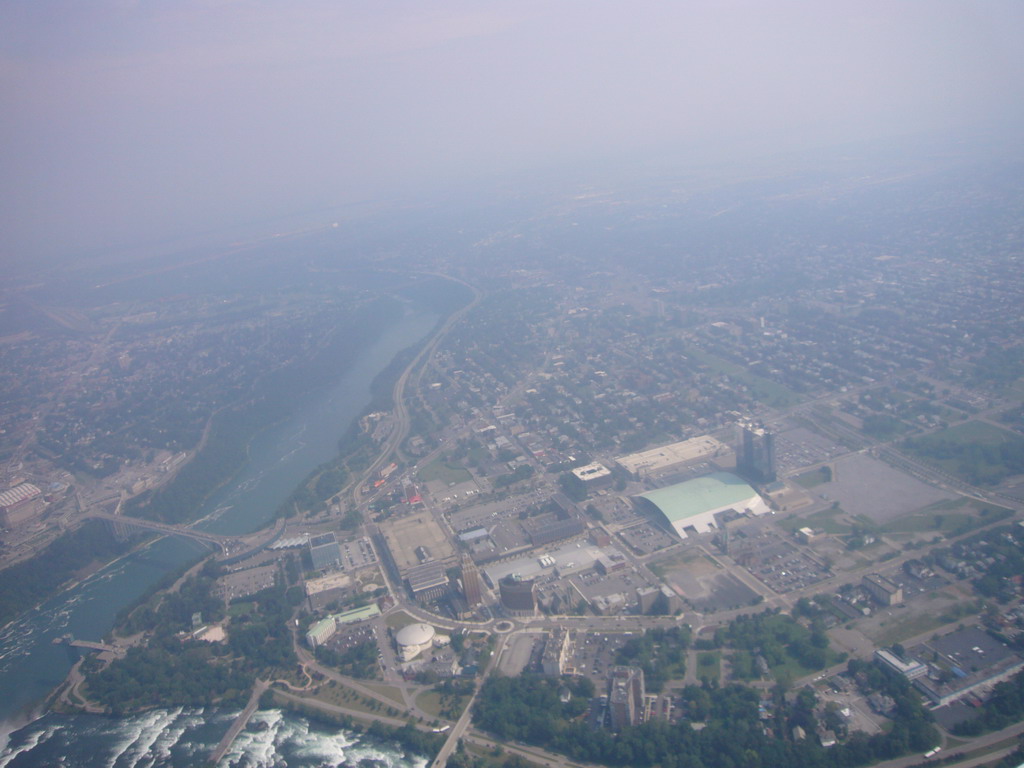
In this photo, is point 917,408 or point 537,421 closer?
point 917,408

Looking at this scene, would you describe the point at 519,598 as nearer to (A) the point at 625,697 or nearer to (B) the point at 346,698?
(A) the point at 625,697

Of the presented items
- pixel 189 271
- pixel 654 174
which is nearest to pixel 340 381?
pixel 189 271

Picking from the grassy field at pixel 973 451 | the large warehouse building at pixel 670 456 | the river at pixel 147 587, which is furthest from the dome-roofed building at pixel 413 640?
the grassy field at pixel 973 451

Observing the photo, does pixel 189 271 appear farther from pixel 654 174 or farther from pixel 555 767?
pixel 555 767

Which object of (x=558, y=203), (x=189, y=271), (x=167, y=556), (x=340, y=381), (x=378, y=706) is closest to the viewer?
(x=378, y=706)

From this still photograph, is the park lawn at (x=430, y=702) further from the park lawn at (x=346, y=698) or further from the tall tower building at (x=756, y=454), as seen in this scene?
the tall tower building at (x=756, y=454)

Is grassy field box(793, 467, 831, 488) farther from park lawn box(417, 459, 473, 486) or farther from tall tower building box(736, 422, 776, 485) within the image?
park lawn box(417, 459, 473, 486)

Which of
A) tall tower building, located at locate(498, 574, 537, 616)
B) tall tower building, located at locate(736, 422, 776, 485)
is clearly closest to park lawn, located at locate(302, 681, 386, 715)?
tall tower building, located at locate(498, 574, 537, 616)
